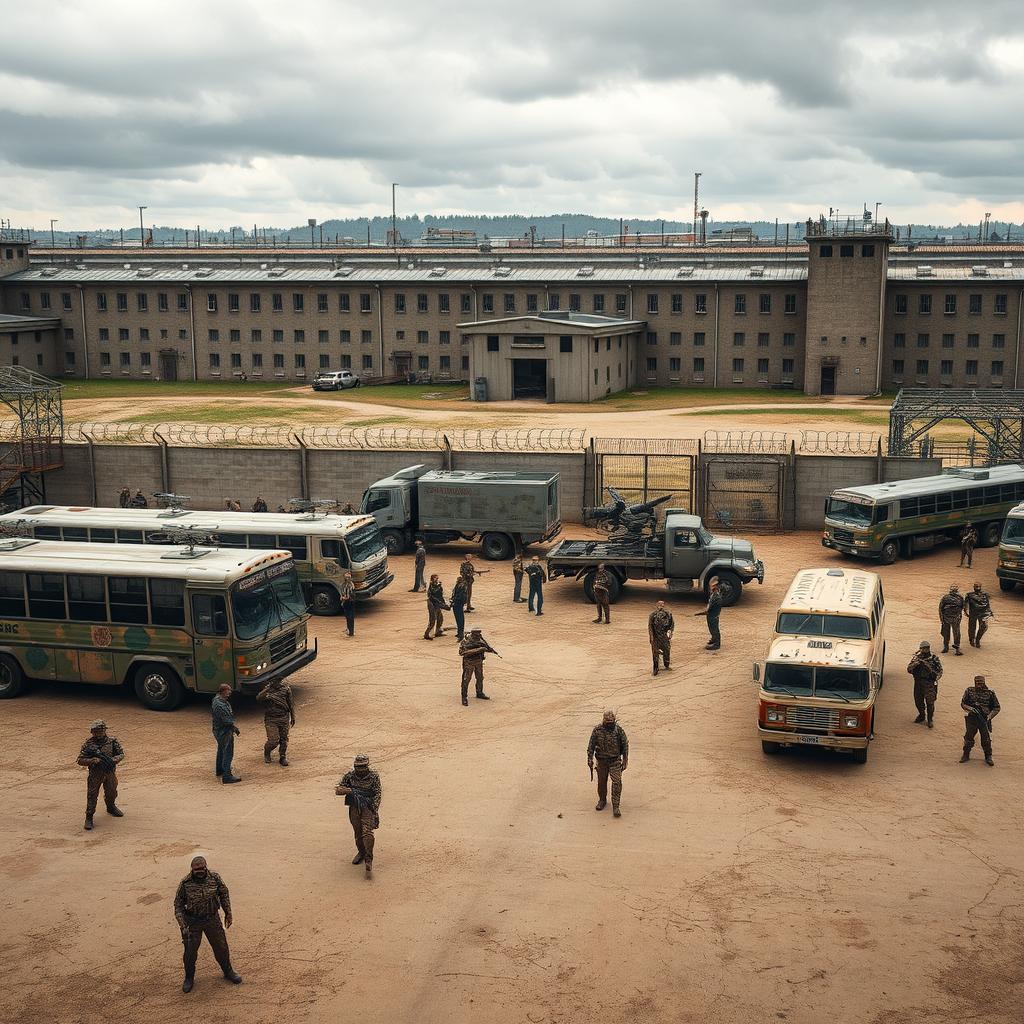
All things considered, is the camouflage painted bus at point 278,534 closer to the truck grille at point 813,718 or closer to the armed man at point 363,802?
the truck grille at point 813,718

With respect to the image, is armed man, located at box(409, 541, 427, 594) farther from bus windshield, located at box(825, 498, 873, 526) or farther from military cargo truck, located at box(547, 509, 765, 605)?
bus windshield, located at box(825, 498, 873, 526)

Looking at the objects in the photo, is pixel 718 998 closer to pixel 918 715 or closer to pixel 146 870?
pixel 146 870

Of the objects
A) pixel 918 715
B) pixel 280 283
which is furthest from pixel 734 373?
pixel 918 715

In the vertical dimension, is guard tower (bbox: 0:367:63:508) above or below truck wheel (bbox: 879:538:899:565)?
above

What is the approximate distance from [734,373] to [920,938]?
66709mm

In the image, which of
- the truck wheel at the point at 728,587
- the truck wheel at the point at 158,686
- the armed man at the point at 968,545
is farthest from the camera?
the armed man at the point at 968,545

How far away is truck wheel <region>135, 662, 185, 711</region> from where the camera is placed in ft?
70.7

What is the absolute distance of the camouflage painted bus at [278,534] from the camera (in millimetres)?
27891

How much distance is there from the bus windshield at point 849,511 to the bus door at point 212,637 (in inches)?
791

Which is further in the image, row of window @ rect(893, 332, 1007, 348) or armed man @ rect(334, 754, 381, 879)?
row of window @ rect(893, 332, 1007, 348)

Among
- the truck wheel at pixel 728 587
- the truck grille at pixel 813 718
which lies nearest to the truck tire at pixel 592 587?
the truck wheel at pixel 728 587

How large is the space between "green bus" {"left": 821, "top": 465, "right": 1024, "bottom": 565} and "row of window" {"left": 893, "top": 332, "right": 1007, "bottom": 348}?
132 ft

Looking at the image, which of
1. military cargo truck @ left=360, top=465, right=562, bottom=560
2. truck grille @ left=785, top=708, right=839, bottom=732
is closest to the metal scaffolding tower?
military cargo truck @ left=360, top=465, right=562, bottom=560

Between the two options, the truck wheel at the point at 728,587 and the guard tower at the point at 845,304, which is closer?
the truck wheel at the point at 728,587
